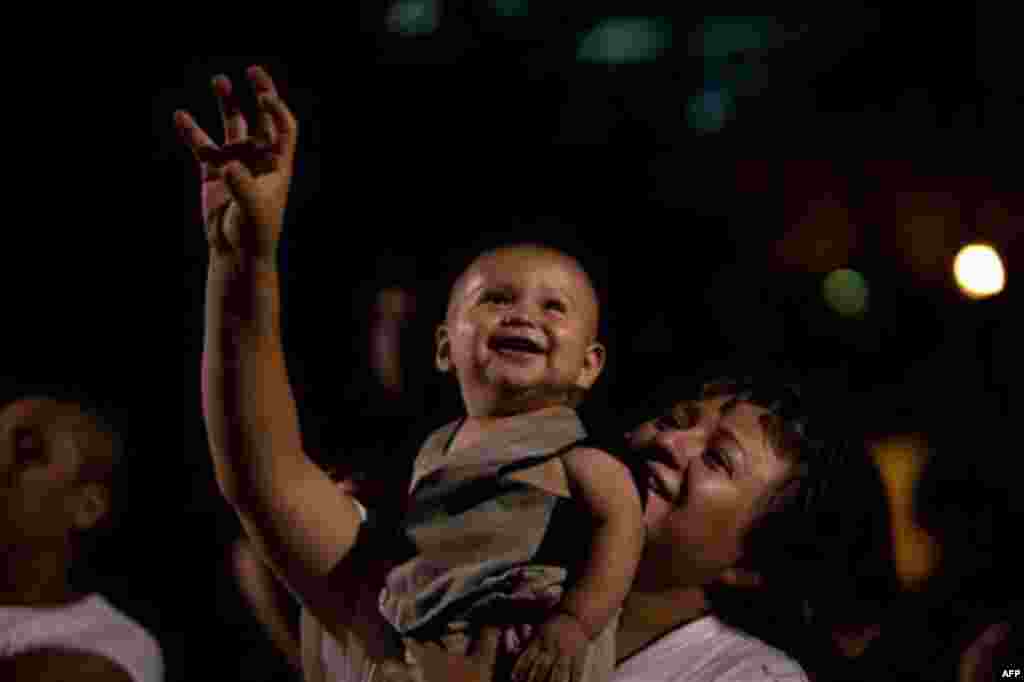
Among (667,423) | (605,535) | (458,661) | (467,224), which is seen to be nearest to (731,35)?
(467,224)

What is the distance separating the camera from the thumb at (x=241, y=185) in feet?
4.70

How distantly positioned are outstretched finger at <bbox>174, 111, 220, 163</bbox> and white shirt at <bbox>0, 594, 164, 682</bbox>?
84 cm

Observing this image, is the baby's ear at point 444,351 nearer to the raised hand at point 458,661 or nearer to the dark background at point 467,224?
the dark background at point 467,224

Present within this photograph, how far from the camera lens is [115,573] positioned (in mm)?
2406

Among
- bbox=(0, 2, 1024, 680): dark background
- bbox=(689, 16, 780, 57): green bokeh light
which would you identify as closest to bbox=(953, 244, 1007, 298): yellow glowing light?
bbox=(0, 2, 1024, 680): dark background

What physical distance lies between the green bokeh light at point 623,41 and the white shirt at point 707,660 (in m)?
1.65

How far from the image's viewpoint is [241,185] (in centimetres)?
143

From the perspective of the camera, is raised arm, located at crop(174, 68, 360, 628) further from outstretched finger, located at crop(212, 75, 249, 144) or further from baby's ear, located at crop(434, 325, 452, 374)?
baby's ear, located at crop(434, 325, 452, 374)

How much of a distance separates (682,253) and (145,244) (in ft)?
3.59

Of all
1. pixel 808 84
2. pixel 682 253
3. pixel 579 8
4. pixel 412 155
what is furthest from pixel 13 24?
pixel 808 84

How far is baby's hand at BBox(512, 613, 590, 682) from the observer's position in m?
1.50

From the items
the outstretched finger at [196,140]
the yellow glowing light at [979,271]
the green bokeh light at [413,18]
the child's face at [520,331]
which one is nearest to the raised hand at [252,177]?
the outstretched finger at [196,140]

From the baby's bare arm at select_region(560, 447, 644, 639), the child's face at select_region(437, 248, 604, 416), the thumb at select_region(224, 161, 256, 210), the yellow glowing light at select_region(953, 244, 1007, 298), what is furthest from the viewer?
the yellow glowing light at select_region(953, 244, 1007, 298)

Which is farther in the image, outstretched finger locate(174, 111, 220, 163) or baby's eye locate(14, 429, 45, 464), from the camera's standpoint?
baby's eye locate(14, 429, 45, 464)
